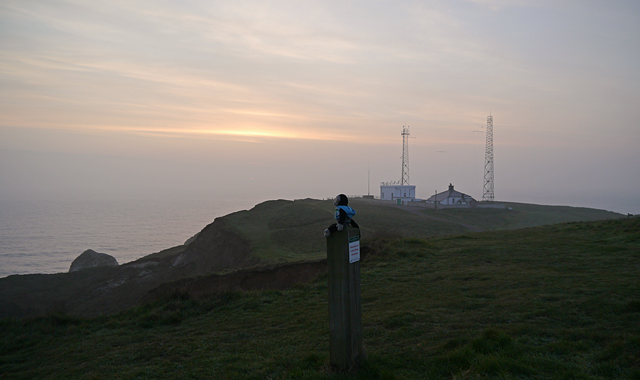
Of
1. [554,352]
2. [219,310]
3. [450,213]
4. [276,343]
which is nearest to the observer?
[554,352]

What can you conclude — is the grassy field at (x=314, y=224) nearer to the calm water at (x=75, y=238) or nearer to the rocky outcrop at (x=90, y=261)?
the rocky outcrop at (x=90, y=261)

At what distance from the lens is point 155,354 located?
28.8ft

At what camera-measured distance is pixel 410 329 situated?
8016mm

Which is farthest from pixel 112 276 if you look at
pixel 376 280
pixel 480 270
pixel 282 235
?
pixel 480 270

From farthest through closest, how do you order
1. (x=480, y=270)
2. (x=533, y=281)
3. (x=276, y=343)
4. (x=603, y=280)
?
1. (x=480, y=270)
2. (x=533, y=281)
3. (x=603, y=280)
4. (x=276, y=343)

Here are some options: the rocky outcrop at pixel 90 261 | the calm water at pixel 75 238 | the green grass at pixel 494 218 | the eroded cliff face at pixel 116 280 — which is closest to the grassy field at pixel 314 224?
the green grass at pixel 494 218

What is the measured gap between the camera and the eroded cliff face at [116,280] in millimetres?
30922

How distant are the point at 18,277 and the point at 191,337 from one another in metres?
38.4

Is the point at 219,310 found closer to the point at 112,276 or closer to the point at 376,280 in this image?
the point at 376,280

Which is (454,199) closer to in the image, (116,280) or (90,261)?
(116,280)

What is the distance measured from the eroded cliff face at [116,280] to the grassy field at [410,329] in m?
16.3

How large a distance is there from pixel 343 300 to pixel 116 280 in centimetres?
3835

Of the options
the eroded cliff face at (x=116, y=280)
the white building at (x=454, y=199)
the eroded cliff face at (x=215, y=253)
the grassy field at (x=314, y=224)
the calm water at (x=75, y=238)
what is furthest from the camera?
the calm water at (x=75, y=238)

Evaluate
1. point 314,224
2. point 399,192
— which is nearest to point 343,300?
point 314,224
